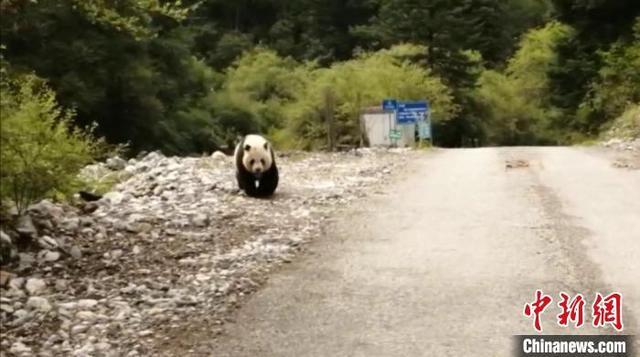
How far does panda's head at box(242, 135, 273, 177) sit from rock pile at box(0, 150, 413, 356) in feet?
1.39

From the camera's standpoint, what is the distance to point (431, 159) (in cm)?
1853

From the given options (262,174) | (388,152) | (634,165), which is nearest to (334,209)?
(262,174)

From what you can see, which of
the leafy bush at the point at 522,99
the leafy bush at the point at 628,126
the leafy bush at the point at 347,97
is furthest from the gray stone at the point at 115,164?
the leafy bush at the point at 522,99

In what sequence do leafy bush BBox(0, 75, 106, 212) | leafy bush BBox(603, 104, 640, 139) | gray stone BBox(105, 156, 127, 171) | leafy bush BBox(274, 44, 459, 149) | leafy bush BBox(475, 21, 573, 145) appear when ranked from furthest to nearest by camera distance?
leafy bush BBox(475, 21, 573, 145) < leafy bush BBox(274, 44, 459, 149) < leafy bush BBox(603, 104, 640, 139) < gray stone BBox(105, 156, 127, 171) < leafy bush BBox(0, 75, 106, 212)

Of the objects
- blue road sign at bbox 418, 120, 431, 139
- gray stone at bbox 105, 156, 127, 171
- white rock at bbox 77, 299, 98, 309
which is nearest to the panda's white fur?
gray stone at bbox 105, 156, 127, 171

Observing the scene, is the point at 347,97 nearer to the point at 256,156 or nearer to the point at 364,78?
the point at 364,78

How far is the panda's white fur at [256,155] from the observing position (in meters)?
11.3

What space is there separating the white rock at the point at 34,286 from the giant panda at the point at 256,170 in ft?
16.5

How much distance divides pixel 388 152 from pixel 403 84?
14.2 meters

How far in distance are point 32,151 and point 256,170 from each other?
4654 mm

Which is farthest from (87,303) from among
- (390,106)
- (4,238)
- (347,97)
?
(347,97)

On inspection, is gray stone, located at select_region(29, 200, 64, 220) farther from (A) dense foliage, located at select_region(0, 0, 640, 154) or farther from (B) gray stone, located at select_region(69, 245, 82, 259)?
(A) dense foliage, located at select_region(0, 0, 640, 154)

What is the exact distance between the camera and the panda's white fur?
37.0 feet

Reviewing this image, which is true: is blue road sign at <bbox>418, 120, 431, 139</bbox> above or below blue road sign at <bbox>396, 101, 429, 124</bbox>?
below
